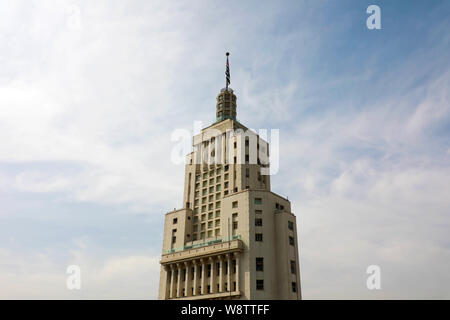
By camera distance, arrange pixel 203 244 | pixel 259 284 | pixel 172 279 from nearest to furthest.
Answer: pixel 259 284
pixel 203 244
pixel 172 279

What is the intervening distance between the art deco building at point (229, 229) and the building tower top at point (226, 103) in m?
5.94

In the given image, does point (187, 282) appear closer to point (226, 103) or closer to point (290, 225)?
point (290, 225)

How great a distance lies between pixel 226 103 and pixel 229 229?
48242 mm

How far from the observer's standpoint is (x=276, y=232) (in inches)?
3462

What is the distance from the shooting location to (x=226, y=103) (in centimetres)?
12150

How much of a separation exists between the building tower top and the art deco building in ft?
19.5

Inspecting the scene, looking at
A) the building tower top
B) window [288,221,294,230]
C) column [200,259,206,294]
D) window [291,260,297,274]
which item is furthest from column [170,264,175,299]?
the building tower top

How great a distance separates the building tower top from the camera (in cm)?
12000

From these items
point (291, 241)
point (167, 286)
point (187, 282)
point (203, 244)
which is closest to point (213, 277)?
point (187, 282)

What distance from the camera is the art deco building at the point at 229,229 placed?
82250 mm
